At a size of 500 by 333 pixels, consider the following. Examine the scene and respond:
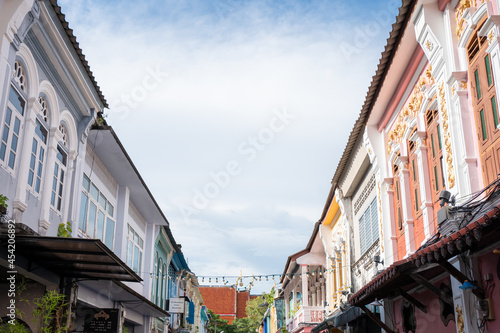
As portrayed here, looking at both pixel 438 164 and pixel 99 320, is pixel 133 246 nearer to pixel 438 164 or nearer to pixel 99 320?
pixel 99 320

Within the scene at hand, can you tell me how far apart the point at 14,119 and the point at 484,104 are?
716cm

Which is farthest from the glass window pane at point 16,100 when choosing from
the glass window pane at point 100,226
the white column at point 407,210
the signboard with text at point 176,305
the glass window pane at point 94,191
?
the signboard with text at point 176,305

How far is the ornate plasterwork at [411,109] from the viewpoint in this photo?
10694 mm

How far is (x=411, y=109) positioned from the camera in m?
11.9

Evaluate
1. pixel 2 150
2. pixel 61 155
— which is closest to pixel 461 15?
pixel 2 150

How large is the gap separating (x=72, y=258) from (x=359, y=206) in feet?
34.4

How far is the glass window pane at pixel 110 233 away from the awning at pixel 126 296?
4.68 ft

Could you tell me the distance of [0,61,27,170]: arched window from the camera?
8.75 meters

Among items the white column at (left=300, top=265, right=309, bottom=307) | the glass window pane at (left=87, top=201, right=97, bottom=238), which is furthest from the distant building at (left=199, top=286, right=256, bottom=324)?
the glass window pane at (left=87, top=201, right=97, bottom=238)

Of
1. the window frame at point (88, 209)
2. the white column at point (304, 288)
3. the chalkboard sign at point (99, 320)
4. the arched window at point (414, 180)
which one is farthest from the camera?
the white column at point (304, 288)

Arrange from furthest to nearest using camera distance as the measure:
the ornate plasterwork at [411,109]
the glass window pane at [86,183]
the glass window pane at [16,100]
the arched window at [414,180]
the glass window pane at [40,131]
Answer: the glass window pane at [86,183] < the arched window at [414,180] < the ornate plasterwork at [411,109] < the glass window pane at [40,131] < the glass window pane at [16,100]

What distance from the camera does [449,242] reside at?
21.3ft

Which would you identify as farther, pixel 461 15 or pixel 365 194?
pixel 365 194

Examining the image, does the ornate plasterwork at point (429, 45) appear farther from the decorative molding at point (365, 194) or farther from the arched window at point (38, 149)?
the arched window at point (38, 149)
